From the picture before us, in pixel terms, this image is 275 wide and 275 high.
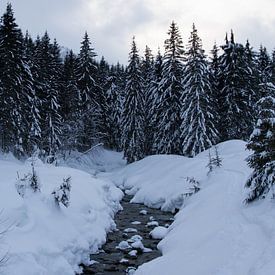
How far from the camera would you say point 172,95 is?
35594 mm

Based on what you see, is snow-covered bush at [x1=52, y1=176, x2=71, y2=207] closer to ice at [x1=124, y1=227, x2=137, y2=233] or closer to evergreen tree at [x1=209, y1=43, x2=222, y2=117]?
ice at [x1=124, y1=227, x2=137, y2=233]

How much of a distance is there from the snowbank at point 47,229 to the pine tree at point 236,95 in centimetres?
2045

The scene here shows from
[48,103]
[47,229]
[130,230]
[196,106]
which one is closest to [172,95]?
[196,106]

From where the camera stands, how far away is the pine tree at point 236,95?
34.5 meters

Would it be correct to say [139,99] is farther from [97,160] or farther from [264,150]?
[264,150]

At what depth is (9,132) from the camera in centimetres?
3039

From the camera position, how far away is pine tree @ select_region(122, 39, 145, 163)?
134 feet

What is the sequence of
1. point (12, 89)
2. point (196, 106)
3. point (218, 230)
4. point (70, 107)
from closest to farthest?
point (218, 230) < point (12, 89) < point (196, 106) < point (70, 107)

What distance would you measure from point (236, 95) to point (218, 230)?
25.9 meters

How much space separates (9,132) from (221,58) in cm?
2137

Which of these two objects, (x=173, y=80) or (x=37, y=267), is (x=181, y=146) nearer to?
(x=173, y=80)

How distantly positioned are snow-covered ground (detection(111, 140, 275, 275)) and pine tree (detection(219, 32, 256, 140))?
39.0 ft

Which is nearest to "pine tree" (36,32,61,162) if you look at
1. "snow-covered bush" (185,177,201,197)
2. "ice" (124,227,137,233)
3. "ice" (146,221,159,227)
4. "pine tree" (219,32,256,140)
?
"pine tree" (219,32,256,140)

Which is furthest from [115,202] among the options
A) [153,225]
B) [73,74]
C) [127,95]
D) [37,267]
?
[73,74]
